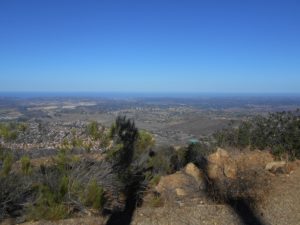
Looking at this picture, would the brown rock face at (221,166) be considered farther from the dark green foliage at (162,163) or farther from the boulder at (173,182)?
the dark green foliage at (162,163)

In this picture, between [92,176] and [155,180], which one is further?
[155,180]

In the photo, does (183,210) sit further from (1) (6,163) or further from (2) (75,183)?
(1) (6,163)

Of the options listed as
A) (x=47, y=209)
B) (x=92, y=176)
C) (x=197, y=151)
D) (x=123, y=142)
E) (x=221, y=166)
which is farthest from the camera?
(x=197, y=151)

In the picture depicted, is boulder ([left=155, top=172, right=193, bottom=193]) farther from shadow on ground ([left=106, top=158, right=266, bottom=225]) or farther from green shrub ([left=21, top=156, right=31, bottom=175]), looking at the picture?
green shrub ([left=21, top=156, right=31, bottom=175])

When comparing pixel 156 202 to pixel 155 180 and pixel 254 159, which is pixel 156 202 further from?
pixel 254 159

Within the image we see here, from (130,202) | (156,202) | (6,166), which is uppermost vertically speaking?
(6,166)

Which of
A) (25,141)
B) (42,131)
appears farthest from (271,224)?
(42,131)

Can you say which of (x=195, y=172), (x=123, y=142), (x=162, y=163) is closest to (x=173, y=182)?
(x=195, y=172)

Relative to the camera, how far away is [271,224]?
6.90 m

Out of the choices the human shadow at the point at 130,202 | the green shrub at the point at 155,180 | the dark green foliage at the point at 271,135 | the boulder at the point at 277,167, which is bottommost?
the human shadow at the point at 130,202

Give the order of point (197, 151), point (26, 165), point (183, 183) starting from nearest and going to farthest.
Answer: point (26, 165) < point (183, 183) < point (197, 151)

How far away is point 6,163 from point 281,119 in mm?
9842

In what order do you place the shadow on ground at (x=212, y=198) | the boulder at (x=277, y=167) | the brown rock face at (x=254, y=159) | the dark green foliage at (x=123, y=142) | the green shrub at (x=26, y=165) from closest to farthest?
the shadow on ground at (x=212, y=198) → the green shrub at (x=26, y=165) → the dark green foliage at (x=123, y=142) → the boulder at (x=277, y=167) → the brown rock face at (x=254, y=159)

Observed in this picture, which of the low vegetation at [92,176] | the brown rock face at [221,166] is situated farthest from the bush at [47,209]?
the brown rock face at [221,166]
